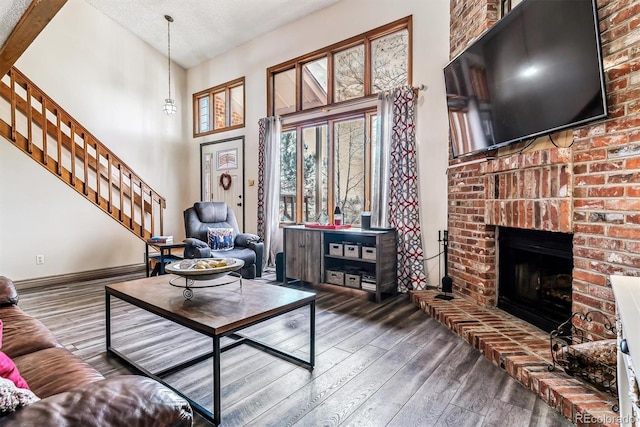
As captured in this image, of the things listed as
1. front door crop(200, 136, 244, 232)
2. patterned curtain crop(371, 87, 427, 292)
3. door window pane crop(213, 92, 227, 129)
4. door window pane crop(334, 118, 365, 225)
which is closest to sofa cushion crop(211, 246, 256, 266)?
door window pane crop(334, 118, 365, 225)

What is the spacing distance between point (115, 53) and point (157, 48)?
733mm

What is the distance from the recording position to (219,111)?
6.29 meters

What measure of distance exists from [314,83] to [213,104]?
2.37 meters

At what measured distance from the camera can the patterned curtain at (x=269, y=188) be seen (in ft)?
16.6

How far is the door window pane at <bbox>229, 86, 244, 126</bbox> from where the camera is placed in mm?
5852

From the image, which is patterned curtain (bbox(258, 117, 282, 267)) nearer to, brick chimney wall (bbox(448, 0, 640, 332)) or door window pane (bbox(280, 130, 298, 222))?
door window pane (bbox(280, 130, 298, 222))

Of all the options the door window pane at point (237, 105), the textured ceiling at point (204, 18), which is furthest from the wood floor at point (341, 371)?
the textured ceiling at point (204, 18)

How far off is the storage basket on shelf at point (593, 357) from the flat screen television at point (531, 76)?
114cm

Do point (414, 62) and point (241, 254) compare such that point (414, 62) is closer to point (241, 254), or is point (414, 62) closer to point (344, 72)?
point (344, 72)

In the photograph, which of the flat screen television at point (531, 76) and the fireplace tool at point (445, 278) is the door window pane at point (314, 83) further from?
the fireplace tool at point (445, 278)

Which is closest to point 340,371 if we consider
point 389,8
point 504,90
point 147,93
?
point 504,90

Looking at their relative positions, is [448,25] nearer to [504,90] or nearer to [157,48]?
[504,90]

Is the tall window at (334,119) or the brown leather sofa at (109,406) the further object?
the tall window at (334,119)

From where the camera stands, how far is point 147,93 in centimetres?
595
